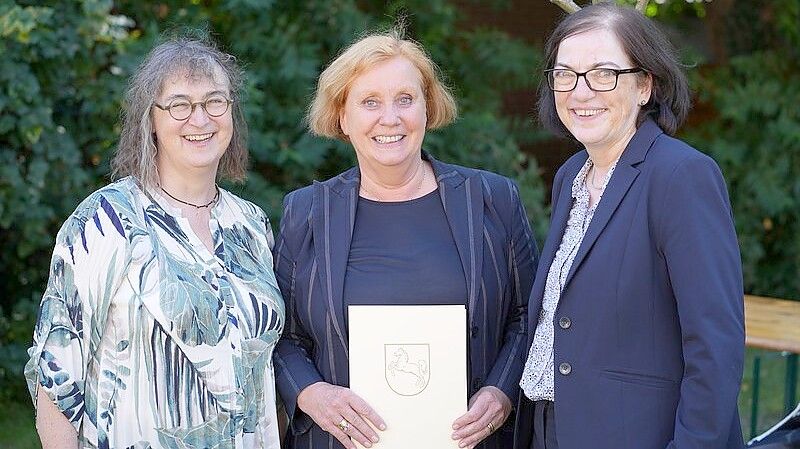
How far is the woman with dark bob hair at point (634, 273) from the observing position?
2.24 meters

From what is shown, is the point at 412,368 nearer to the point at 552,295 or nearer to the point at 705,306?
the point at 552,295

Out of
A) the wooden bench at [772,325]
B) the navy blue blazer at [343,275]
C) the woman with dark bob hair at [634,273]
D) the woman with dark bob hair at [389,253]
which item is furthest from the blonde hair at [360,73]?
the wooden bench at [772,325]

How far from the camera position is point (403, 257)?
300 cm

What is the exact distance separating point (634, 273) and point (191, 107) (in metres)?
1.36

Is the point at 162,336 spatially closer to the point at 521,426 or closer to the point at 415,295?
the point at 415,295

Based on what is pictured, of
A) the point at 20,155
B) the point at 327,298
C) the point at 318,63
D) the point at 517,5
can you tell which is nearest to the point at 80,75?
the point at 20,155

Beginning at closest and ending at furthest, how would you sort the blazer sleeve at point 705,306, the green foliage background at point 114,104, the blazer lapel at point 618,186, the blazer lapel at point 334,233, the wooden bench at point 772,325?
the blazer sleeve at point 705,306
the blazer lapel at point 618,186
the blazer lapel at point 334,233
the wooden bench at point 772,325
the green foliage background at point 114,104

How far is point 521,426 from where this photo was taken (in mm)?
2883

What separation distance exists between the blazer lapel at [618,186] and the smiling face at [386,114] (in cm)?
75

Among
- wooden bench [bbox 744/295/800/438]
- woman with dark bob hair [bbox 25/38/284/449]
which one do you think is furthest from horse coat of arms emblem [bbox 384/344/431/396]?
wooden bench [bbox 744/295/800/438]

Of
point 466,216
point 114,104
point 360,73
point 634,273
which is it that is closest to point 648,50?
point 634,273

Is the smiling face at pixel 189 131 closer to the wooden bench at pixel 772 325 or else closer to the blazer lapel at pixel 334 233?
the blazer lapel at pixel 334 233

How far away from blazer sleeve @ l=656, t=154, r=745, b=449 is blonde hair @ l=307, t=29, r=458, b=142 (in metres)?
1.11

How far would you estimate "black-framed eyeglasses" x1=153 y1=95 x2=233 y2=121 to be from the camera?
9.38 ft
